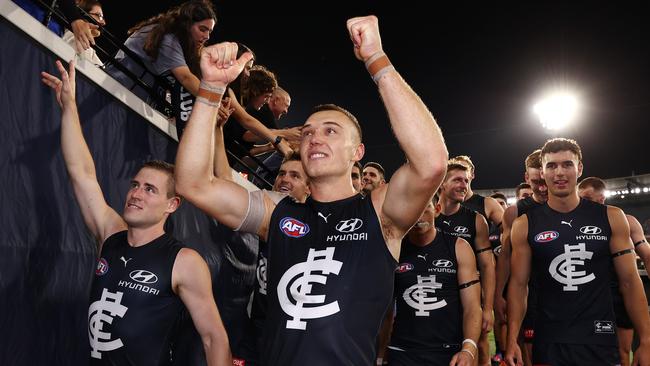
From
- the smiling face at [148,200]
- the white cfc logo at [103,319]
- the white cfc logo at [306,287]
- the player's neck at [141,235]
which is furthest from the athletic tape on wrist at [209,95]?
the white cfc logo at [103,319]

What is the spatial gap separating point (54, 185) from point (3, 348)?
43.1 inches

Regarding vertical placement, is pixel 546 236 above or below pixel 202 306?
above

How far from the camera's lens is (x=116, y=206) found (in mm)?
4137

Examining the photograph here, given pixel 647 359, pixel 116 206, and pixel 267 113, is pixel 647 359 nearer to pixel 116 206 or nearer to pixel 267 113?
pixel 116 206

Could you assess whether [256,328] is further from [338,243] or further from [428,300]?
[338,243]

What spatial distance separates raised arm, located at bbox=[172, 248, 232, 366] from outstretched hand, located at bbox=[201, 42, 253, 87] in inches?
49.2

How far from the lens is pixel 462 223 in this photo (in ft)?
17.9

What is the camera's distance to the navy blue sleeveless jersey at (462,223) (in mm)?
5320

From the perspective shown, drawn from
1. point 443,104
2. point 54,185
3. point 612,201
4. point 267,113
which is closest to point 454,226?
point 267,113

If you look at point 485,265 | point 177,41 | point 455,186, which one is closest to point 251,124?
point 177,41

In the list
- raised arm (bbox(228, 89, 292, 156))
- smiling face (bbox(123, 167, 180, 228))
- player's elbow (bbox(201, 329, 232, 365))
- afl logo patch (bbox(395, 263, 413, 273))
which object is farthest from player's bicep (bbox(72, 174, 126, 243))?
afl logo patch (bbox(395, 263, 413, 273))

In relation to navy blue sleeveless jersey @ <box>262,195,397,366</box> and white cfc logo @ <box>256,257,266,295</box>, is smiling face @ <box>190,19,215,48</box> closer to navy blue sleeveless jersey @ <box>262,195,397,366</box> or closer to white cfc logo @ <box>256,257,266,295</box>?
white cfc logo @ <box>256,257,266,295</box>

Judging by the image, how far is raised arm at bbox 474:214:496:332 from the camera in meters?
4.92

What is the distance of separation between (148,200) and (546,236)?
3.24 meters
